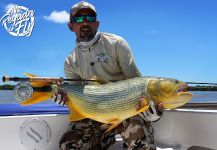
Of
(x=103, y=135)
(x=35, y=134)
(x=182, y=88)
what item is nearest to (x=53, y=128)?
(x=35, y=134)

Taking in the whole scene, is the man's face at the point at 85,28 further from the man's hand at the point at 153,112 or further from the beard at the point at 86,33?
the man's hand at the point at 153,112

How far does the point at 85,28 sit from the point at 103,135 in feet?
4.98

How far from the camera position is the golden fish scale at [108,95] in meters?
4.44

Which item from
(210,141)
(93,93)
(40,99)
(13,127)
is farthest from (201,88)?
(13,127)

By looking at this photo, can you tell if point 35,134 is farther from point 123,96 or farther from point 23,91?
point 123,96

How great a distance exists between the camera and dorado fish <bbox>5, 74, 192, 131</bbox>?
4383mm

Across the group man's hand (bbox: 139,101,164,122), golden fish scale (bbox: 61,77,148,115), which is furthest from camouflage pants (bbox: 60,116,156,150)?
golden fish scale (bbox: 61,77,148,115)

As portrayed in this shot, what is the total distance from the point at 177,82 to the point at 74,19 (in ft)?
6.18

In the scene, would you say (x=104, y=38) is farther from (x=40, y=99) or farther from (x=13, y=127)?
(x=13, y=127)

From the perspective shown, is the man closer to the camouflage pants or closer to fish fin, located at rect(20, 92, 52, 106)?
the camouflage pants

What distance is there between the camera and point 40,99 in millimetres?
4652

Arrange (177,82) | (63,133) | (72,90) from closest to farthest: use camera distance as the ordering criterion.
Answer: (177,82), (72,90), (63,133)

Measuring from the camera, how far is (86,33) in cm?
555

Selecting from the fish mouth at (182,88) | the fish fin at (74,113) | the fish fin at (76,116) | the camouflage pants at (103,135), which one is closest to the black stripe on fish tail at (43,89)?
the fish fin at (74,113)
